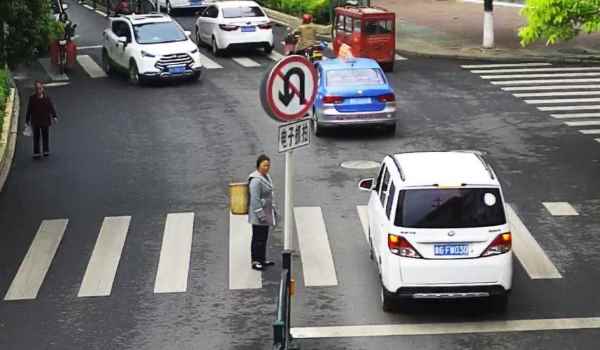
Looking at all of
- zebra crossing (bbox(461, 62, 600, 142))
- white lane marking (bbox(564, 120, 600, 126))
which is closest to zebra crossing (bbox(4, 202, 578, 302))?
white lane marking (bbox(564, 120, 600, 126))

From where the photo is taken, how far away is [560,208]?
20.2 metres

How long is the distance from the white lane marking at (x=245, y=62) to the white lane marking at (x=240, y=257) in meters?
17.1

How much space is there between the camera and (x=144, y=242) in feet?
62.1

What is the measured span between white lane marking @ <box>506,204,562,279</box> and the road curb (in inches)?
391

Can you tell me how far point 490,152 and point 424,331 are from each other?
1028 cm

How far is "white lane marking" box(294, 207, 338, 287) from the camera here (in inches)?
666

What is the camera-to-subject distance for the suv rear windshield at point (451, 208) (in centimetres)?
1466

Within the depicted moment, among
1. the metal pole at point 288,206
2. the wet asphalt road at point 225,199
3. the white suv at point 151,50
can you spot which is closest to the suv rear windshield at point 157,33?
the white suv at point 151,50

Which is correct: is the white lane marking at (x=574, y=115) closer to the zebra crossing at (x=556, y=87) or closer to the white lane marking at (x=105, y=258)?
the zebra crossing at (x=556, y=87)

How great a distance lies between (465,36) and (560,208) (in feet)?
73.2

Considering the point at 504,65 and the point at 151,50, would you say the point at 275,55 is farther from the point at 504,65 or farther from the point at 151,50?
the point at 504,65

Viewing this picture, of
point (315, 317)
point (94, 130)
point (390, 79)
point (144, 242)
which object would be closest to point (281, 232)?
point (144, 242)

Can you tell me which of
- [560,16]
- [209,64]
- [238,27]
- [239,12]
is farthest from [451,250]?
[239,12]

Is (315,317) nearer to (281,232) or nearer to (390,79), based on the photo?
(281,232)
